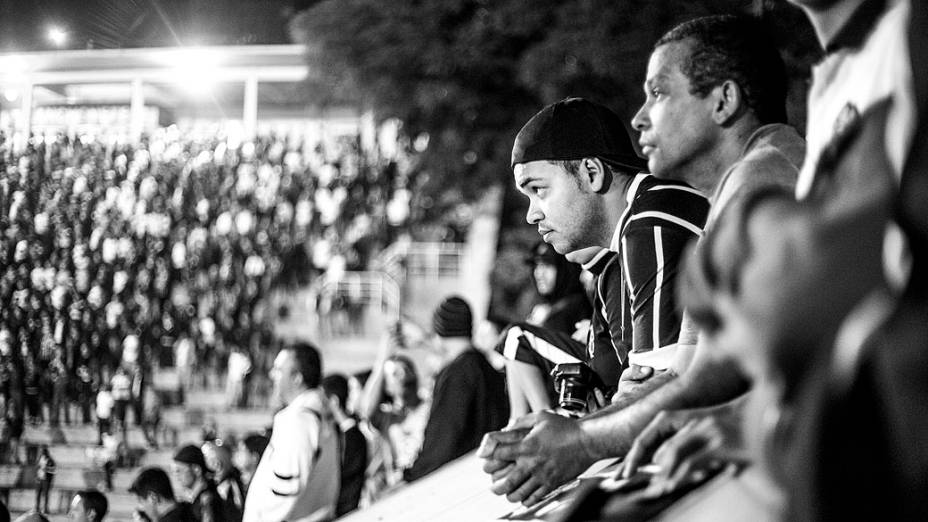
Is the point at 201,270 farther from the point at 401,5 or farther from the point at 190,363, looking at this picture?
the point at 401,5

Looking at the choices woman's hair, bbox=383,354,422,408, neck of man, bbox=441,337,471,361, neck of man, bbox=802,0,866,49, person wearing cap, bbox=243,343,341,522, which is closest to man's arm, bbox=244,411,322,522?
person wearing cap, bbox=243,343,341,522

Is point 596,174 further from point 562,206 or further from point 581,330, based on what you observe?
point 581,330

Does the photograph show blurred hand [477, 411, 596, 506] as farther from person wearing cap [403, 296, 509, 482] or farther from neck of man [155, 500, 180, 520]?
neck of man [155, 500, 180, 520]

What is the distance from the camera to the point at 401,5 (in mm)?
8883

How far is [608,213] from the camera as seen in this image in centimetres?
254

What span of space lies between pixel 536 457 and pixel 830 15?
2.67 ft

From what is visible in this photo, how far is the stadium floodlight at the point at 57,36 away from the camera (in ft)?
18.6

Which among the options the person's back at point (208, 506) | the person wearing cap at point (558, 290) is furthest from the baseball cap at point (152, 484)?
the person wearing cap at point (558, 290)

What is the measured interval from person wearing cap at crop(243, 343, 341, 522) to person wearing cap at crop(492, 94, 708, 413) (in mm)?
2363

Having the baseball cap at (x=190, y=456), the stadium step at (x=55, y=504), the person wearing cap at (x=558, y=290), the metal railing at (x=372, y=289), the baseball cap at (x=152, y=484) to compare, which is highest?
the person wearing cap at (x=558, y=290)

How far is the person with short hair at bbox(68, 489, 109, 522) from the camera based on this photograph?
189 inches

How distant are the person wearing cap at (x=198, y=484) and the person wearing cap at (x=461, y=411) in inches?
39.1

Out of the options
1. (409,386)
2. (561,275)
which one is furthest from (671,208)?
(409,386)

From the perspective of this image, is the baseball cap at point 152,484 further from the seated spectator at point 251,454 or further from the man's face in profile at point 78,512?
the seated spectator at point 251,454
